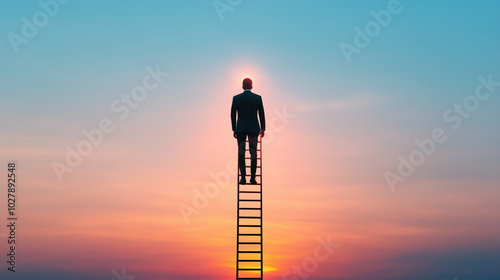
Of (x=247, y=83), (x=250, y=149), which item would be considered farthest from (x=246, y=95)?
(x=250, y=149)

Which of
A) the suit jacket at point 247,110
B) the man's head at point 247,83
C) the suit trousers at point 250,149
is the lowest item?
the suit trousers at point 250,149

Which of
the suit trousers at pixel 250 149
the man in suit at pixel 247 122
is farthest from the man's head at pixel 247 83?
the suit trousers at pixel 250 149

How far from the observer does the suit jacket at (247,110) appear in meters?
21.7

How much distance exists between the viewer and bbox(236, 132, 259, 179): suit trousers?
2177 centimetres

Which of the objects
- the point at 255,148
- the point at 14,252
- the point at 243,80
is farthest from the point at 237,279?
the point at 14,252

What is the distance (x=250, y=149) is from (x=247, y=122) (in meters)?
0.68

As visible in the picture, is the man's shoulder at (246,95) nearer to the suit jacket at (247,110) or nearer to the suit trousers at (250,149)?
the suit jacket at (247,110)

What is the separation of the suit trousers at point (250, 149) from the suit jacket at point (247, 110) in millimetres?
170

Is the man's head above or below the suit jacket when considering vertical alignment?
above

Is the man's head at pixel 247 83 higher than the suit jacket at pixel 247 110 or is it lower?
higher

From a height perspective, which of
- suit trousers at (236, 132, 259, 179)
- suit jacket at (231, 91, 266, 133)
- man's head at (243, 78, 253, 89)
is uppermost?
man's head at (243, 78, 253, 89)

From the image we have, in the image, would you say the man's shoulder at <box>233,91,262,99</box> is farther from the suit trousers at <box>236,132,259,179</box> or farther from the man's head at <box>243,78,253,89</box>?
the suit trousers at <box>236,132,259,179</box>

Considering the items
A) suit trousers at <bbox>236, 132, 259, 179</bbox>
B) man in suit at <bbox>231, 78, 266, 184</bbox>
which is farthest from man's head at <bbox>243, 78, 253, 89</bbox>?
suit trousers at <bbox>236, 132, 259, 179</bbox>

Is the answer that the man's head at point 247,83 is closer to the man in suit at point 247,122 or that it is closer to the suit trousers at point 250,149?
the man in suit at point 247,122
